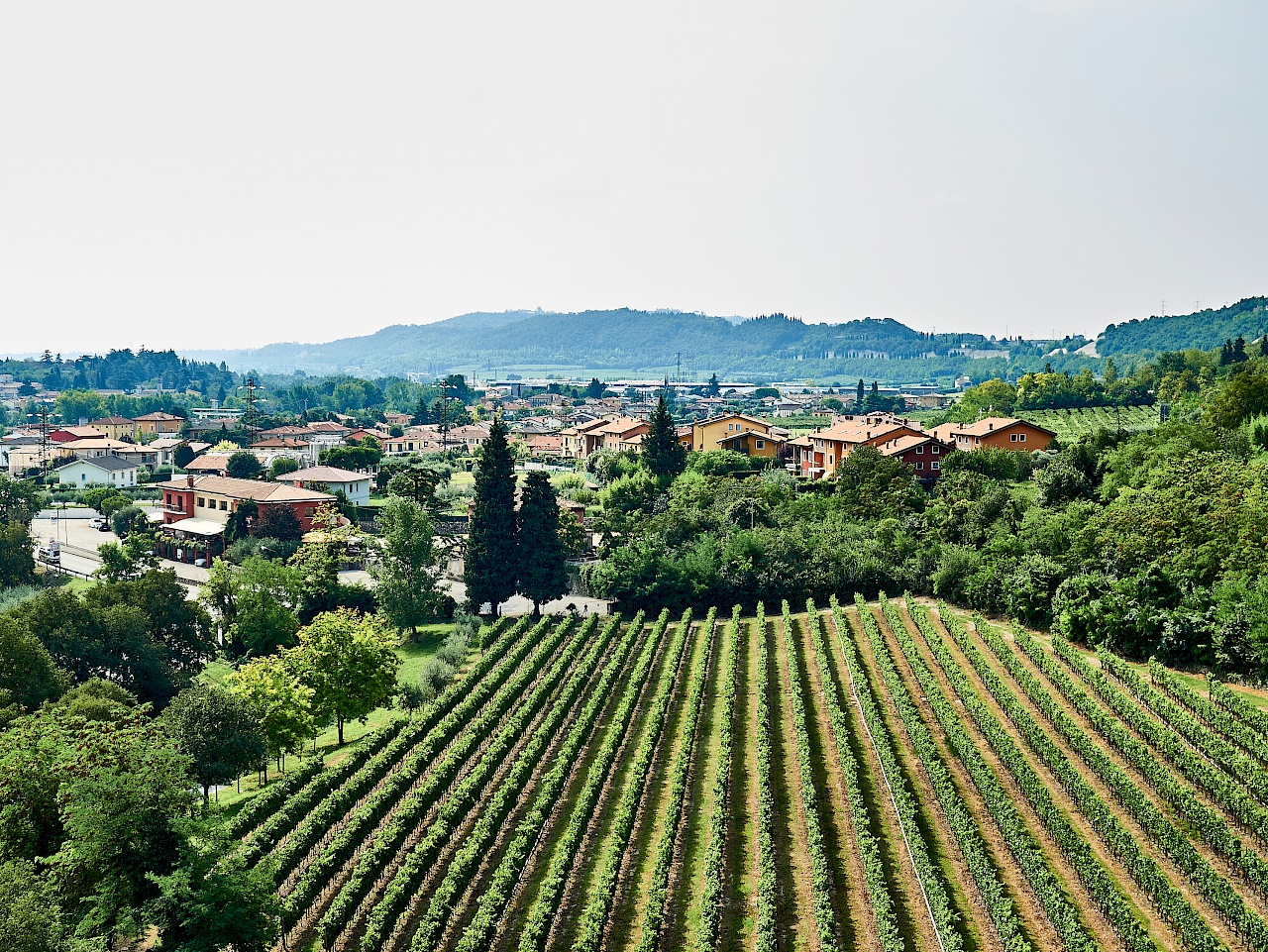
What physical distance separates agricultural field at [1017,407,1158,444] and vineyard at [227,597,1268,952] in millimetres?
53435

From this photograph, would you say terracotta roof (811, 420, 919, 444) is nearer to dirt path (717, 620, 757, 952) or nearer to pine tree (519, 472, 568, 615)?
pine tree (519, 472, 568, 615)

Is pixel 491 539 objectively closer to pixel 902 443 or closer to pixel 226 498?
pixel 226 498

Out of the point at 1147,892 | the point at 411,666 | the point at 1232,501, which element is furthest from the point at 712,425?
the point at 1147,892

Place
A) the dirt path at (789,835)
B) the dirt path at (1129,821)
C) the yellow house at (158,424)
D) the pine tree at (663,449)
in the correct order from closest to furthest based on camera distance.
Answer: the dirt path at (1129,821), the dirt path at (789,835), the pine tree at (663,449), the yellow house at (158,424)

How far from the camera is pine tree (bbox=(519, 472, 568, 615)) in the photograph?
48.4 m

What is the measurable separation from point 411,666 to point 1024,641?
23715 millimetres

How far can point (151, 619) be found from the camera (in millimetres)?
39219

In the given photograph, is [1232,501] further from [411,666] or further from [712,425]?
[712,425]

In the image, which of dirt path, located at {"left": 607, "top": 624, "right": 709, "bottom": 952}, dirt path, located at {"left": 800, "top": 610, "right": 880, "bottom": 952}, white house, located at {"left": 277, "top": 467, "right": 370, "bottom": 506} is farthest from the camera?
white house, located at {"left": 277, "top": 467, "right": 370, "bottom": 506}

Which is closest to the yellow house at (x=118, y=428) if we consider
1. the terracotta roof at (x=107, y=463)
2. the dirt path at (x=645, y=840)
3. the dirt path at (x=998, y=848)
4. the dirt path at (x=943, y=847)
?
the terracotta roof at (x=107, y=463)

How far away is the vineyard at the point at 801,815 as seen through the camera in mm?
19547

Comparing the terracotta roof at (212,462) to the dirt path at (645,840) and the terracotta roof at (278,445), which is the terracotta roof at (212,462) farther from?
the dirt path at (645,840)

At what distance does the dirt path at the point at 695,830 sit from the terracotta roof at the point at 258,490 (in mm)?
37253

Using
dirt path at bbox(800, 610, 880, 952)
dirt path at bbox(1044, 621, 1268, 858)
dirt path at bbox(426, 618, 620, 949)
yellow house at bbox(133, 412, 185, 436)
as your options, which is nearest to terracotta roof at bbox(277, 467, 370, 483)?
dirt path at bbox(426, 618, 620, 949)
